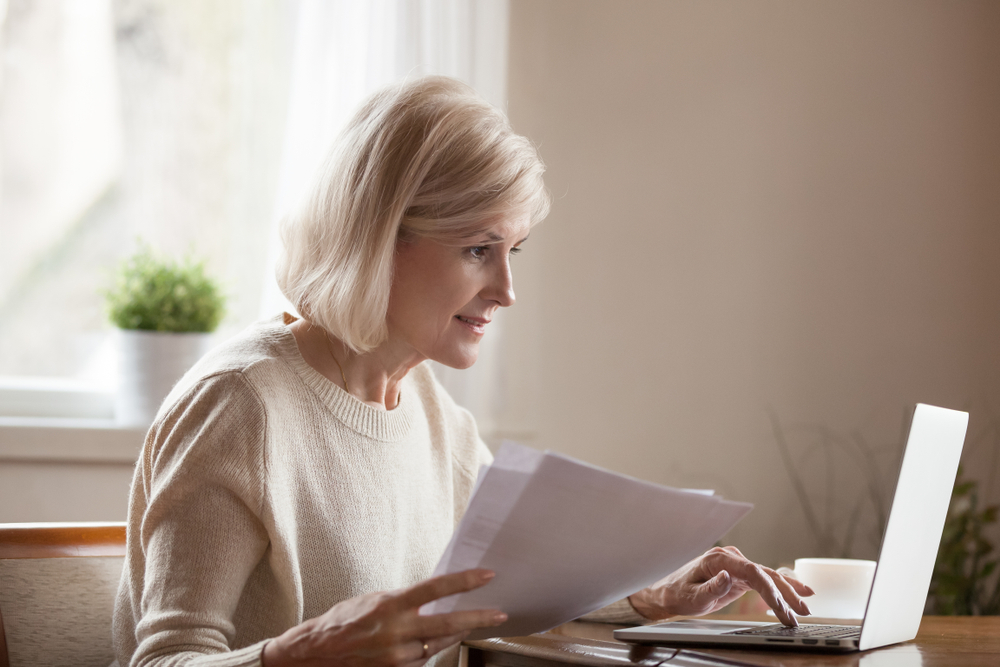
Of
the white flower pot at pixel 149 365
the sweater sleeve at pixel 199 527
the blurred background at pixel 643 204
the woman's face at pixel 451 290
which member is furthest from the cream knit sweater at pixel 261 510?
the blurred background at pixel 643 204

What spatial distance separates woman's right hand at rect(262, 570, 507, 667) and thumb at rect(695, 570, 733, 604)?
0.42 m

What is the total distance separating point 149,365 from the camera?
1952 mm

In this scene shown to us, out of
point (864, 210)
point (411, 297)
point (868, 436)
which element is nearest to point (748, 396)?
point (868, 436)

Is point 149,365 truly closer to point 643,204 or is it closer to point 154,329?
point 154,329

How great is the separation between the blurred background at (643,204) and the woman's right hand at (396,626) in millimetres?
1349

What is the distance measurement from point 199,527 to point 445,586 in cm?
33

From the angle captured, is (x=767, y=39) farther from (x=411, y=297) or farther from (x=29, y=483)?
(x=29, y=483)

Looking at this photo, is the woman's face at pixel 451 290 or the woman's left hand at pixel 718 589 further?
the woman's face at pixel 451 290

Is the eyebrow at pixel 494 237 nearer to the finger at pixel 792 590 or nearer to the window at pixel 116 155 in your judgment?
the finger at pixel 792 590

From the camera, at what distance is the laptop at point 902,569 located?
0.85 metres

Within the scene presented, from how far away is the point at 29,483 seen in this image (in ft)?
6.16

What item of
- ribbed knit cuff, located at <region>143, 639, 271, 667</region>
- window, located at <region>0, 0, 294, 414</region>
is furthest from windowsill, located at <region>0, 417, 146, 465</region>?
ribbed knit cuff, located at <region>143, 639, 271, 667</region>

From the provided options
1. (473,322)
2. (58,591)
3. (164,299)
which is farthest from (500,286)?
(164,299)

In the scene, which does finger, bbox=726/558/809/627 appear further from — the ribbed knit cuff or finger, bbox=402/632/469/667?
the ribbed knit cuff
